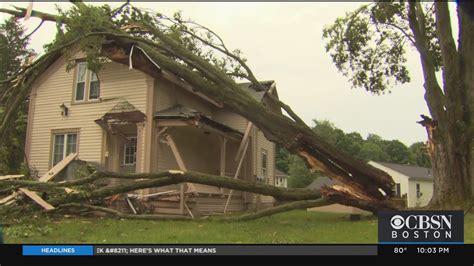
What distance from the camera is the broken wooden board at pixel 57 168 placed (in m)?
13.8

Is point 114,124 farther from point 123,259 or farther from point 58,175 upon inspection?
point 123,259

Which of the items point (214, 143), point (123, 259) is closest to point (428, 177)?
point (214, 143)

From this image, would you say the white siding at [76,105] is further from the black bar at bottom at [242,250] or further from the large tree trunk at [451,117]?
the black bar at bottom at [242,250]

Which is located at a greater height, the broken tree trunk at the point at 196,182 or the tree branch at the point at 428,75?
the tree branch at the point at 428,75

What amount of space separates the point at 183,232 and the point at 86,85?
9891mm

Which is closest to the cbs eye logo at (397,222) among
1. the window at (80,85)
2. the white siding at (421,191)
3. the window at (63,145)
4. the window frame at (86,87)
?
the window frame at (86,87)

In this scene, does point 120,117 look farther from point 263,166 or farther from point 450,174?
point 450,174

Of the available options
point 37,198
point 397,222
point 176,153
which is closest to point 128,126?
point 176,153

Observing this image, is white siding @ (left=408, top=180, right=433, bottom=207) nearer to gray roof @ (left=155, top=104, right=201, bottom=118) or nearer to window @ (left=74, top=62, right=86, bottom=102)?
gray roof @ (left=155, top=104, right=201, bottom=118)

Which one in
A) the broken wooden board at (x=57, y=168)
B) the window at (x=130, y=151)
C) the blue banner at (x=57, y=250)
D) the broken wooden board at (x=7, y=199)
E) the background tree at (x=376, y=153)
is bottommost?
the blue banner at (x=57, y=250)

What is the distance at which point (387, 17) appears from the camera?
13992 mm

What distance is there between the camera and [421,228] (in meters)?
4.53

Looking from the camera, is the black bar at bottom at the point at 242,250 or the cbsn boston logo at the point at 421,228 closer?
the black bar at bottom at the point at 242,250

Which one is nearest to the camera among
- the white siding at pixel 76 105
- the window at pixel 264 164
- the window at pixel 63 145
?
the white siding at pixel 76 105
